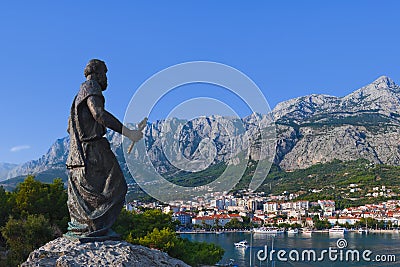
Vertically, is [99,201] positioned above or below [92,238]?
above

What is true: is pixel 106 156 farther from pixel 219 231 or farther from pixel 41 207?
pixel 219 231

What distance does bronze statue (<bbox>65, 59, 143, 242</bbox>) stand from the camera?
571cm

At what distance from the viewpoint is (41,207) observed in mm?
18969

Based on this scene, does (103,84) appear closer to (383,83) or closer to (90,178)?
(90,178)

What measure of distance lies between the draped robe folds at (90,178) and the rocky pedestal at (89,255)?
0.53 ft

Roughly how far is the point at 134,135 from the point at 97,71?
94 cm

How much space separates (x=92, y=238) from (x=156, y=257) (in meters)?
0.86

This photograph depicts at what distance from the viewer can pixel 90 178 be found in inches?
229

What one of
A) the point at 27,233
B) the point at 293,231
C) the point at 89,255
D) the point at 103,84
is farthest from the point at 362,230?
the point at 89,255

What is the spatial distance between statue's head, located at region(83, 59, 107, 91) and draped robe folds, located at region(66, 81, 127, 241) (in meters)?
0.14

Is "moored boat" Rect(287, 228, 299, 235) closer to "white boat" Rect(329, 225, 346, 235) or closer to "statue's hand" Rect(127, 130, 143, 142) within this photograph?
"white boat" Rect(329, 225, 346, 235)

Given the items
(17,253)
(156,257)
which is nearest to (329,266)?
(17,253)

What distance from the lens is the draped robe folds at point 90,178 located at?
5734 mm

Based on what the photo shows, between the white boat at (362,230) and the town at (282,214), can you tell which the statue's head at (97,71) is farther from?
the white boat at (362,230)
